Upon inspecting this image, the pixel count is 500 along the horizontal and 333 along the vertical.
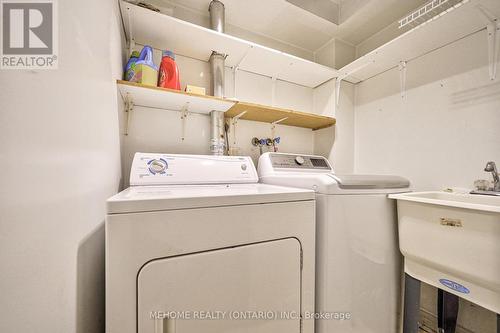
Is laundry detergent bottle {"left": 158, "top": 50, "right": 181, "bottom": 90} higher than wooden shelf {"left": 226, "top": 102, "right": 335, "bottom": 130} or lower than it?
higher

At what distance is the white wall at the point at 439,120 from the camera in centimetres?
127

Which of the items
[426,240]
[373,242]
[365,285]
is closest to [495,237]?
[426,240]

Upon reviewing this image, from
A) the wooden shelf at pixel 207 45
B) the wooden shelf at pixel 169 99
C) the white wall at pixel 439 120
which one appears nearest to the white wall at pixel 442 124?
the white wall at pixel 439 120

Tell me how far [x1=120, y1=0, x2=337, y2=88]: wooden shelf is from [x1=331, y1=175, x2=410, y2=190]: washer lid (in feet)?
4.01

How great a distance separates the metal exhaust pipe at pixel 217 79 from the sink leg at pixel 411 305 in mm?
1476

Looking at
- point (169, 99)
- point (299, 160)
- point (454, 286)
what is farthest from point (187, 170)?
point (454, 286)

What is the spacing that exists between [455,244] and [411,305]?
464 mm

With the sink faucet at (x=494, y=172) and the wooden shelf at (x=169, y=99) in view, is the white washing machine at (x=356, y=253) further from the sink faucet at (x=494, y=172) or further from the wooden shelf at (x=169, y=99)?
the wooden shelf at (x=169, y=99)

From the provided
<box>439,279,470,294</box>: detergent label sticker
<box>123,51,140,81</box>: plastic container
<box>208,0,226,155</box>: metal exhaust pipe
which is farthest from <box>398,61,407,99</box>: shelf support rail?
<box>123,51,140,81</box>: plastic container

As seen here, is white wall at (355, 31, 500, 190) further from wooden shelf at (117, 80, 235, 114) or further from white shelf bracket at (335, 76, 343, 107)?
wooden shelf at (117, 80, 235, 114)

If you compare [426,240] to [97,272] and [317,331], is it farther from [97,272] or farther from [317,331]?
[97,272]

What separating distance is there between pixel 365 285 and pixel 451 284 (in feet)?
1.18

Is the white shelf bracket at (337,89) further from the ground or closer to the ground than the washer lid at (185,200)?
further from the ground

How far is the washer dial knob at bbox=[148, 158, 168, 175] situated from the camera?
117 cm
